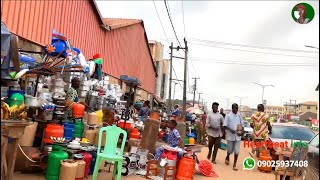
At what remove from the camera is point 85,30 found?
597 inches

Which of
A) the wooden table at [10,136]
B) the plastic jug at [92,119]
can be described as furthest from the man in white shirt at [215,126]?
the wooden table at [10,136]

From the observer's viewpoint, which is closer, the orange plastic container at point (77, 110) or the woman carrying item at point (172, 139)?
the orange plastic container at point (77, 110)

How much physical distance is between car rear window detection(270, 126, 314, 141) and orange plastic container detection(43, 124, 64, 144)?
27.5 ft

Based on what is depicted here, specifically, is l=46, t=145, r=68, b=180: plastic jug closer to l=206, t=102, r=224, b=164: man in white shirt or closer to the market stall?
the market stall

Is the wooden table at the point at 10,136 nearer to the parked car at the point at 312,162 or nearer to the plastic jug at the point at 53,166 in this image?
the plastic jug at the point at 53,166

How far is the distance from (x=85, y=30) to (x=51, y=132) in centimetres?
922

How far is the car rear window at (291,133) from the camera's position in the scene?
1248 centimetres

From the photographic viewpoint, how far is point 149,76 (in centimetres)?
3038

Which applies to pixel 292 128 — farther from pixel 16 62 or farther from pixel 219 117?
pixel 16 62

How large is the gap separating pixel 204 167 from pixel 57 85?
5.09 metres

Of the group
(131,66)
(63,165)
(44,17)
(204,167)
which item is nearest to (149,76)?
(131,66)

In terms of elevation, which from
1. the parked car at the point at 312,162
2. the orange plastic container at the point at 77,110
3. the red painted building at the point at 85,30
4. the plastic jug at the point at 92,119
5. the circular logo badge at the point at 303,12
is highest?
the red painted building at the point at 85,30

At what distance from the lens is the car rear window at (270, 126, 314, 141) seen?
1248cm

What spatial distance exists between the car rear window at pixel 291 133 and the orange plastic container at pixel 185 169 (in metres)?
5.61
